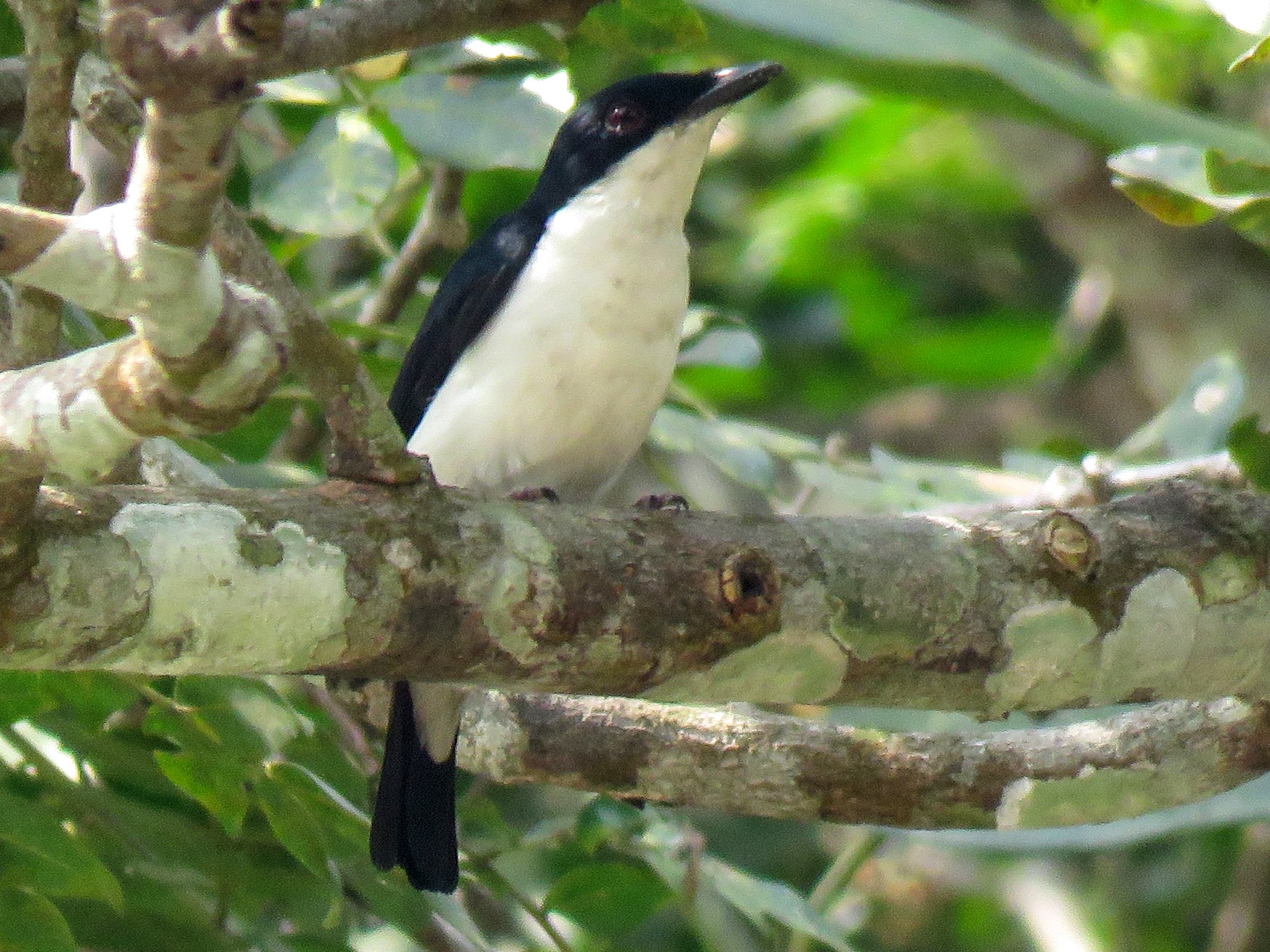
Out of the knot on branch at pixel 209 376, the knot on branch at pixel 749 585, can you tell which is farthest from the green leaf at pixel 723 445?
the knot on branch at pixel 209 376

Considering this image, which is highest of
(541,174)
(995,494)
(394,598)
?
(394,598)

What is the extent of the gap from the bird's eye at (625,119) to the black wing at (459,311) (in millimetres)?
223

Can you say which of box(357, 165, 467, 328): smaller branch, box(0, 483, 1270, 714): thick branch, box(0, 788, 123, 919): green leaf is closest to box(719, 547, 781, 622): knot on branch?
box(0, 483, 1270, 714): thick branch

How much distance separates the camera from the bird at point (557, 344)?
112 inches

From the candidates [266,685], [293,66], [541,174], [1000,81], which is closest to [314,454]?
[541,174]

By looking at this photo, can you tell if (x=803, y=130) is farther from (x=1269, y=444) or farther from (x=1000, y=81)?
(x=1269, y=444)

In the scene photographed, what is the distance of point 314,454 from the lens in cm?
396

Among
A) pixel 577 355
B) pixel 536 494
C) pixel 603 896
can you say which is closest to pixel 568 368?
pixel 577 355

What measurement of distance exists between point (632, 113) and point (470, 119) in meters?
0.46

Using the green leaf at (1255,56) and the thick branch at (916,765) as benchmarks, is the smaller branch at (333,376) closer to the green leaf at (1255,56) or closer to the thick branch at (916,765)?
the thick branch at (916,765)

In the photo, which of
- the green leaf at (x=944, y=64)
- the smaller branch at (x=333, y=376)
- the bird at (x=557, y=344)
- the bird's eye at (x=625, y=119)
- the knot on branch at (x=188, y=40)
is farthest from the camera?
the bird's eye at (x=625, y=119)

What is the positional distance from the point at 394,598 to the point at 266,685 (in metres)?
0.74

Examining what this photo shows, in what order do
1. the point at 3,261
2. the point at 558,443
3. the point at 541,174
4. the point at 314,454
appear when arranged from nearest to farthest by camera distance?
the point at 3,261 < the point at 558,443 < the point at 541,174 < the point at 314,454

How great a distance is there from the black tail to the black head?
3.42 ft
